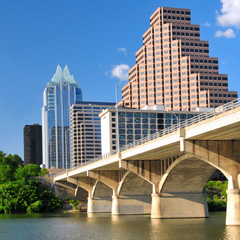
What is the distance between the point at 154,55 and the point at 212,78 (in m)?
25.2

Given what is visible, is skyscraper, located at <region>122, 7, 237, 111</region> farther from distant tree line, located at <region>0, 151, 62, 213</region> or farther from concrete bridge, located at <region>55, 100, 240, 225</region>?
concrete bridge, located at <region>55, 100, 240, 225</region>

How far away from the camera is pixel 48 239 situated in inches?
1868

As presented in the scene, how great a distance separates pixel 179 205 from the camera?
2820 inches

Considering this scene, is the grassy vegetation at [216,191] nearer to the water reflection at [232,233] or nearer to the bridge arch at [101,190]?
the bridge arch at [101,190]

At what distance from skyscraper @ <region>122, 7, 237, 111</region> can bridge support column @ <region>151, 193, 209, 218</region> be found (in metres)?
118

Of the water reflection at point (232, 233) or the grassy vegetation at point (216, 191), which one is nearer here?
the water reflection at point (232, 233)

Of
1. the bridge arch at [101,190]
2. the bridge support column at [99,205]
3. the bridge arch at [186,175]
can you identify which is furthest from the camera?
the bridge support column at [99,205]

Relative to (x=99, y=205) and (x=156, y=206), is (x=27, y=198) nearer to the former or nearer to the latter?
(x=99, y=205)

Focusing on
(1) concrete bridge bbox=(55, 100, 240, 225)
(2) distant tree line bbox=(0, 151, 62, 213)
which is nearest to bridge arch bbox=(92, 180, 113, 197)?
(1) concrete bridge bbox=(55, 100, 240, 225)

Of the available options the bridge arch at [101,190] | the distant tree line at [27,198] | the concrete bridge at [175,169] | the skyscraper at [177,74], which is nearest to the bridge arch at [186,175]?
the concrete bridge at [175,169]

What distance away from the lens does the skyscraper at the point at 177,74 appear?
189875 mm

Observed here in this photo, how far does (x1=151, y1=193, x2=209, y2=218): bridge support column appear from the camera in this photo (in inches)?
2793

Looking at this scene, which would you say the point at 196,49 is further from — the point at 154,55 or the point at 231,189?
the point at 231,189

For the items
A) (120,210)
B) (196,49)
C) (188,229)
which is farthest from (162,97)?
(188,229)
